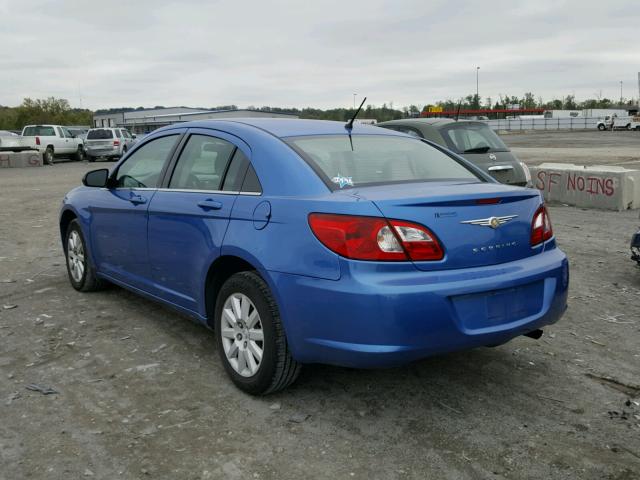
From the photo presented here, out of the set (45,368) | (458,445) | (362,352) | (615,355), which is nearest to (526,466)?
(458,445)

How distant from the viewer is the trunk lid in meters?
3.28

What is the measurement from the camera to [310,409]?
3645 mm

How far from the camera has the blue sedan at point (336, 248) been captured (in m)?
3.20

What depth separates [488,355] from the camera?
445 cm

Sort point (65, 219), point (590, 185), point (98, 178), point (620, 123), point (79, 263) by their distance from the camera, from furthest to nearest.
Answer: point (620, 123) → point (590, 185) → point (65, 219) → point (79, 263) → point (98, 178)

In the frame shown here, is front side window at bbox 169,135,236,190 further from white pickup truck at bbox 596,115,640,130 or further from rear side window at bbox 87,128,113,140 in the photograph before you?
white pickup truck at bbox 596,115,640,130

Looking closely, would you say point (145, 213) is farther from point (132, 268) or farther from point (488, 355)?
point (488, 355)

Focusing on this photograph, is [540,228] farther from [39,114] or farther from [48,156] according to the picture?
[39,114]

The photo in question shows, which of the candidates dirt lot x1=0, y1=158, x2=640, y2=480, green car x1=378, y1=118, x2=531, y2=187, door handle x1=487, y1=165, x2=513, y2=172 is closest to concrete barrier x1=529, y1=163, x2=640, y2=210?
green car x1=378, y1=118, x2=531, y2=187

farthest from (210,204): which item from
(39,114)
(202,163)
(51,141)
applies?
(39,114)

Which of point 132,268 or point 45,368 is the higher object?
point 132,268

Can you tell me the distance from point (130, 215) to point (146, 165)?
41 cm

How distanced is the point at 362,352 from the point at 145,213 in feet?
7.41

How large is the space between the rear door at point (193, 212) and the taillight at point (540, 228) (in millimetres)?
1745
